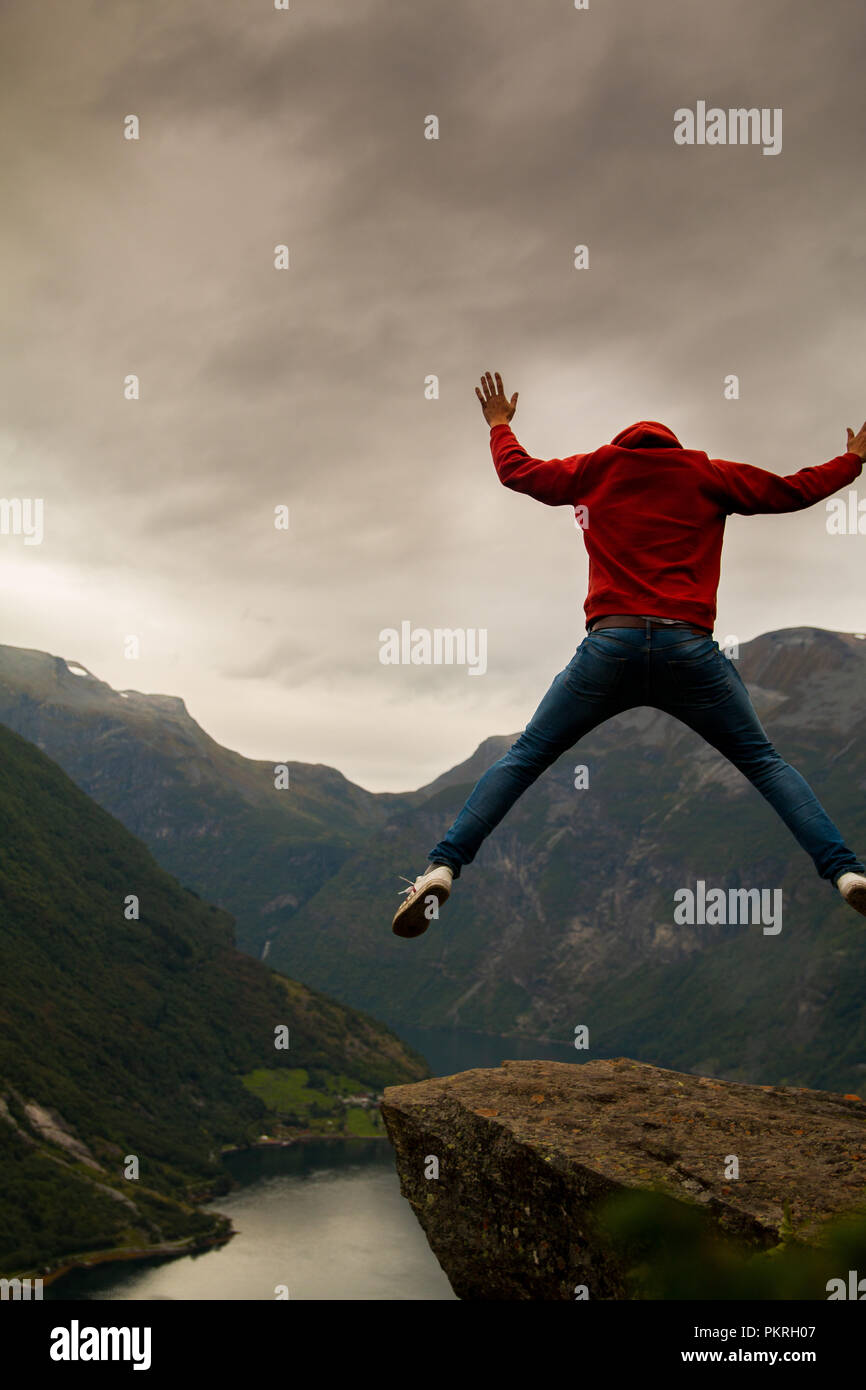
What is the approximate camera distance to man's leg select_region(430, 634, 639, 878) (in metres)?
4.76

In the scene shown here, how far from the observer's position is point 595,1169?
5402mm

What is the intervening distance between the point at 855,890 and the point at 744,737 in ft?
2.86

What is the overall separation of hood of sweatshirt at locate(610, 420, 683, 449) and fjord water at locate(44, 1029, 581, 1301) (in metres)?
102

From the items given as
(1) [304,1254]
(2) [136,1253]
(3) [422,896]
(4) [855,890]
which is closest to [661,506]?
(4) [855,890]

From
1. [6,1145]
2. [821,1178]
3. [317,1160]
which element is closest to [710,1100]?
[821,1178]

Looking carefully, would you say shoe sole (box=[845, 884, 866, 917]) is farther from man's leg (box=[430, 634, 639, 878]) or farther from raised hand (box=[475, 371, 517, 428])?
raised hand (box=[475, 371, 517, 428])

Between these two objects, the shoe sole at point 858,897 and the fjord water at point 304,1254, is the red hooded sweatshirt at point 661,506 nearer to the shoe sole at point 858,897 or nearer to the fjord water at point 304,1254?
the shoe sole at point 858,897

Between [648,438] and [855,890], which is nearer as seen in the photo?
[855,890]

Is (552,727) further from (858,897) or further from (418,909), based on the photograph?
(858,897)

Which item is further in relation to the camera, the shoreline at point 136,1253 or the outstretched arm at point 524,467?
the shoreline at point 136,1253

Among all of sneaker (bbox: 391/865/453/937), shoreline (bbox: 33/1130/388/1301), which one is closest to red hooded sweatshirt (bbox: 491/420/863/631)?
sneaker (bbox: 391/865/453/937)

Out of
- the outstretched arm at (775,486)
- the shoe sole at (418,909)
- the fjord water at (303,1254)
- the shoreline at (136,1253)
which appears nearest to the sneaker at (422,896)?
the shoe sole at (418,909)

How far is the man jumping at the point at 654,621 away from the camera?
15.4 ft
